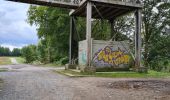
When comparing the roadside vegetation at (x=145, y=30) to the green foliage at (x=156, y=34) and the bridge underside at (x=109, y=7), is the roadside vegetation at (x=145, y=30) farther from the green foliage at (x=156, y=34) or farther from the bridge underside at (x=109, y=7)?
the bridge underside at (x=109, y=7)

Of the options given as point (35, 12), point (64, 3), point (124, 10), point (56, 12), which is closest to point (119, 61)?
point (124, 10)

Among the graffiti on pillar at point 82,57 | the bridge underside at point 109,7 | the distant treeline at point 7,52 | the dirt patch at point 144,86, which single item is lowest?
the dirt patch at point 144,86

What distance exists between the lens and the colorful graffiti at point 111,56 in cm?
2219

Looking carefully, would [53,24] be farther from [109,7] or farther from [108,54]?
[108,54]

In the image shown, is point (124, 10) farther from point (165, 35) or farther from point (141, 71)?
point (165, 35)

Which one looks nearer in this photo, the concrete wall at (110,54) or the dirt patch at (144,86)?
the dirt patch at (144,86)

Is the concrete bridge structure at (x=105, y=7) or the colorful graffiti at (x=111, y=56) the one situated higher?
the concrete bridge structure at (x=105, y=7)

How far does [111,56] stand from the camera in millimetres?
22656

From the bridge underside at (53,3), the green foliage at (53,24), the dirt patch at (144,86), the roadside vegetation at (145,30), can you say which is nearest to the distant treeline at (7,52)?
the green foliage at (53,24)

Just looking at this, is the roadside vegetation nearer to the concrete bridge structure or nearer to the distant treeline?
the concrete bridge structure

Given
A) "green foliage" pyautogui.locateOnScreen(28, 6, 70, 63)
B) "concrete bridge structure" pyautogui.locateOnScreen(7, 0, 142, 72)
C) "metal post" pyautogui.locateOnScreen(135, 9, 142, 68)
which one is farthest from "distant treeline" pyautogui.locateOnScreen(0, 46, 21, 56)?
"metal post" pyautogui.locateOnScreen(135, 9, 142, 68)

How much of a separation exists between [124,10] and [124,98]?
16.0 m

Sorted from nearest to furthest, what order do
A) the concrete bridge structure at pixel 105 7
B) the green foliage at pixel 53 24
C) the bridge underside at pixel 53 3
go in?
1. the concrete bridge structure at pixel 105 7
2. the bridge underside at pixel 53 3
3. the green foliage at pixel 53 24

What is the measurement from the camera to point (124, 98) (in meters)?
8.98
